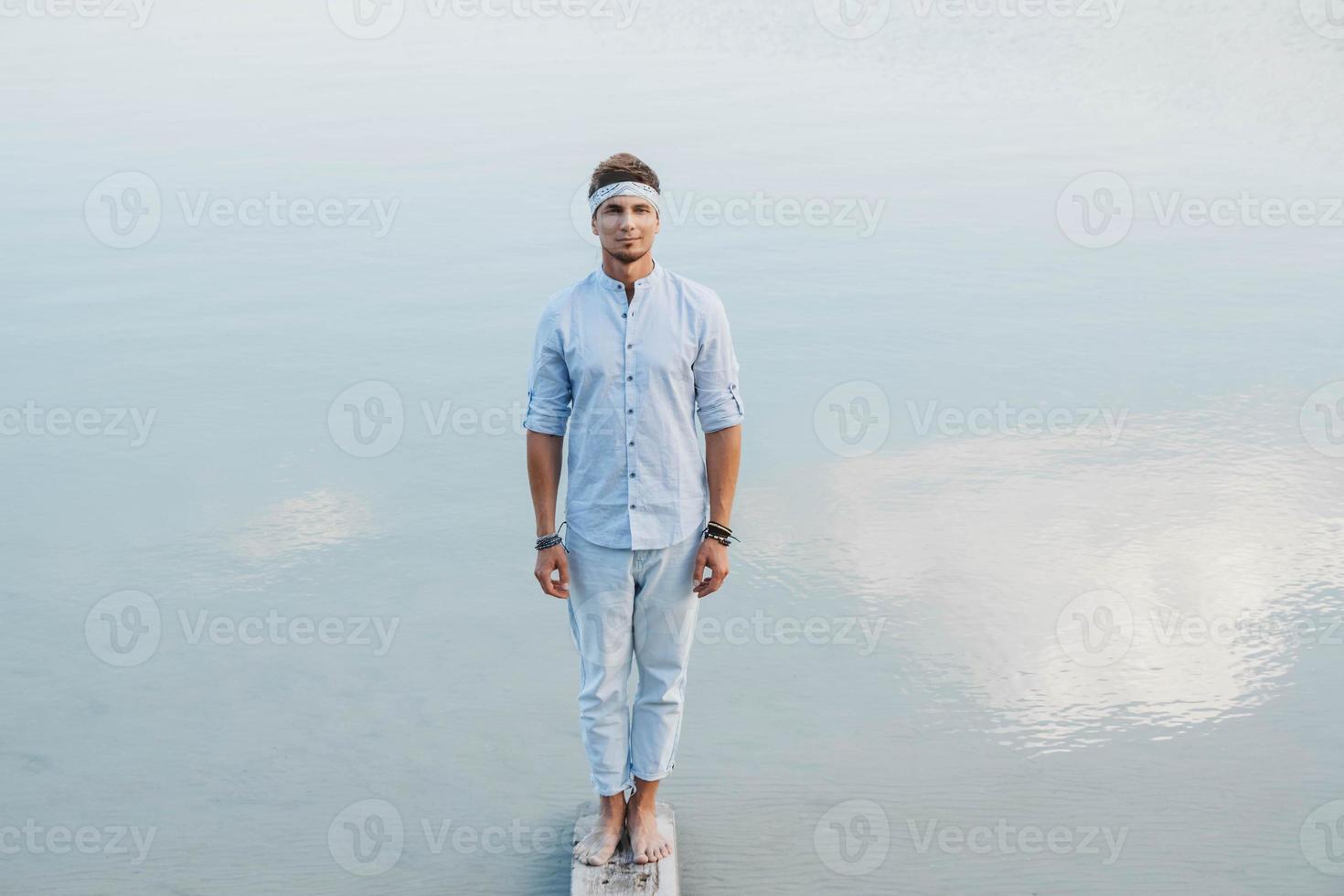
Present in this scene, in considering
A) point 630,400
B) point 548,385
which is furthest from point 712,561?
point 548,385

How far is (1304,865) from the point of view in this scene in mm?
2982

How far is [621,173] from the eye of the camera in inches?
103

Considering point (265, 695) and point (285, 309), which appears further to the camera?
point (285, 309)

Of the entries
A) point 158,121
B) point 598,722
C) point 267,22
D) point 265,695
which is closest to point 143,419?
point 265,695

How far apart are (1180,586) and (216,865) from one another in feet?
9.29

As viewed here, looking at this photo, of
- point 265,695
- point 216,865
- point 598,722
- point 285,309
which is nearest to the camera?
point 598,722

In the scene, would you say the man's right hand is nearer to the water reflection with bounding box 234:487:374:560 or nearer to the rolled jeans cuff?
the rolled jeans cuff

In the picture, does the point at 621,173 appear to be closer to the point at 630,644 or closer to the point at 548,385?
the point at 548,385

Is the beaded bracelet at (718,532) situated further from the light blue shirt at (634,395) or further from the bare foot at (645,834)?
the bare foot at (645,834)

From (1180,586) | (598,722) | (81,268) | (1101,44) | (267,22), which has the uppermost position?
(267,22)

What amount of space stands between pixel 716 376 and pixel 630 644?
23.4 inches

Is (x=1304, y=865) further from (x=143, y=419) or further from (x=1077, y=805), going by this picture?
(x=143, y=419)

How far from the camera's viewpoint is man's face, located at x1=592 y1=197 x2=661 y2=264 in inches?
103

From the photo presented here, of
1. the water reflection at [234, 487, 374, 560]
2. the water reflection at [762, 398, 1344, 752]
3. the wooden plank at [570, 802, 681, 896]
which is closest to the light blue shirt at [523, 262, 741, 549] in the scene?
the wooden plank at [570, 802, 681, 896]
